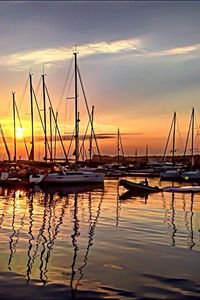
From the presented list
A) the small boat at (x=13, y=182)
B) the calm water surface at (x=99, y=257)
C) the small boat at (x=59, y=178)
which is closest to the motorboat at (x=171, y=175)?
the small boat at (x=59, y=178)

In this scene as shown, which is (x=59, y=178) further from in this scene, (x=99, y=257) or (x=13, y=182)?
(x=99, y=257)

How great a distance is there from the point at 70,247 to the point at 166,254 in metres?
3.53

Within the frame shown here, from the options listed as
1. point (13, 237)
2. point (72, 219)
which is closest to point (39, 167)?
point (72, 219)

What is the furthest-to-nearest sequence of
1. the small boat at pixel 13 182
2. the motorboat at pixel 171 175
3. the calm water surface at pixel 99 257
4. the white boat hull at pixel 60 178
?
the motorboat at pixel 171 175, the small boat at pixel 13 182, the white boat hull at pixel 60 178, the calm water surface at pixel 99 257

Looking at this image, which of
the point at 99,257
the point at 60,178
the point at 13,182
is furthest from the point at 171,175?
the point at 99,257

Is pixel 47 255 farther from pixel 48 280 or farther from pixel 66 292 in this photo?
pixel 66 292

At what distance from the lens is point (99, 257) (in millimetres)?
14398

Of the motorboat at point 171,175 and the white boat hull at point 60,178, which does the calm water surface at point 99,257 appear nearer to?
the white boat hull at point 60,178

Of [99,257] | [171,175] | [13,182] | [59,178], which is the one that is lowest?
[13,182]

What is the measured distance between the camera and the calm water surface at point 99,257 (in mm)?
10695

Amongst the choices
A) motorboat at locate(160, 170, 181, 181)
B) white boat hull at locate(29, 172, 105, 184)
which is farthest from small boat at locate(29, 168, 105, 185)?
motorboat at locate(160, 170, 181, 181)

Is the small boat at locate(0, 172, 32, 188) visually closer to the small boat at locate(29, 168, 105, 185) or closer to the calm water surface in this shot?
the small boat at locate(29, 168, 105, 185)

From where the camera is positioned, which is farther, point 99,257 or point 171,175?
point 171,175

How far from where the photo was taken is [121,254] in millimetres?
14930
